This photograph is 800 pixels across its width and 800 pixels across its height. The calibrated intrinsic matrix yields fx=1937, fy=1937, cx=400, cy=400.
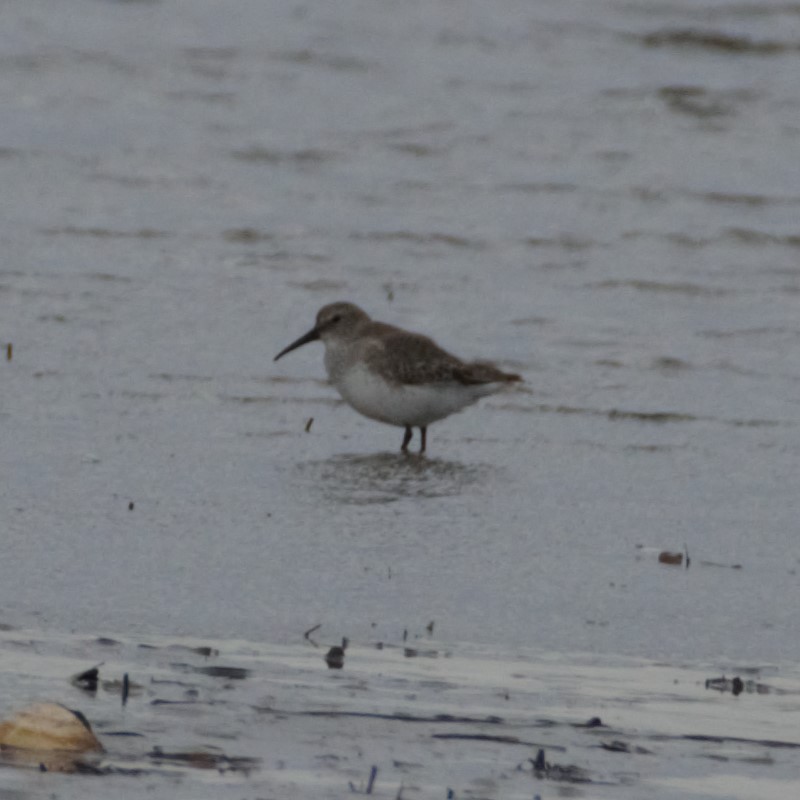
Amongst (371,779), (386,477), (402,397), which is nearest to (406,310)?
(402,397)

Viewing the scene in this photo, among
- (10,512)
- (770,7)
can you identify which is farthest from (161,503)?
(770,7)

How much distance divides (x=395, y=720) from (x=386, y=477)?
2.71 metres

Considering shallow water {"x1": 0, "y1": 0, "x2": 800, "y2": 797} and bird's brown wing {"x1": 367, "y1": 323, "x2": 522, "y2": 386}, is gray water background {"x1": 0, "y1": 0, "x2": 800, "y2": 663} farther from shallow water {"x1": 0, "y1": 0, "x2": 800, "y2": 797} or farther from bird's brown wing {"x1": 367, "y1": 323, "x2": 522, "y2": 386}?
bird's brown wing {"x1": 367, "y1": 323, "x2": 522, "y2": 386}

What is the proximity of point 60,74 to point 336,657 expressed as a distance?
11.0 meters

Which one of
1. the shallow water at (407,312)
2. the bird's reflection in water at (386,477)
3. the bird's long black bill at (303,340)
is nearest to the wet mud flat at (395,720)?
the shallow water at (407,312)

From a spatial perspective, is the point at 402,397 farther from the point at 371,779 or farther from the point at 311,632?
the point at 371,779

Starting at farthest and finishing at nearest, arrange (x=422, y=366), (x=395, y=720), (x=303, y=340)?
(x=303, y=340), (x=422, y=366), (x=395, y=720)

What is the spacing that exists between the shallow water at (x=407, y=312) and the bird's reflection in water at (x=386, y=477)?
2 centimetres

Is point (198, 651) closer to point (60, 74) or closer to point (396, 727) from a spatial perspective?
point (396, 727)

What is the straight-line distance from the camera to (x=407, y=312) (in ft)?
29.9

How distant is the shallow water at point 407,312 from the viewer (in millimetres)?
4836

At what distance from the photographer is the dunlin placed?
690 centimetres

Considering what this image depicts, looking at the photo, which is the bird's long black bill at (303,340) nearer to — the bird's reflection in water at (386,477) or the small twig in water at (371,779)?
the bird's reflection in water at (386,477)

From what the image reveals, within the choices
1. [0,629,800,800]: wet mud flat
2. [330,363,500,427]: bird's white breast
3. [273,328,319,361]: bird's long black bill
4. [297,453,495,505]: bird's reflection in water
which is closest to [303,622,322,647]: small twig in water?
[0,629,800,800]: wet mud flat
